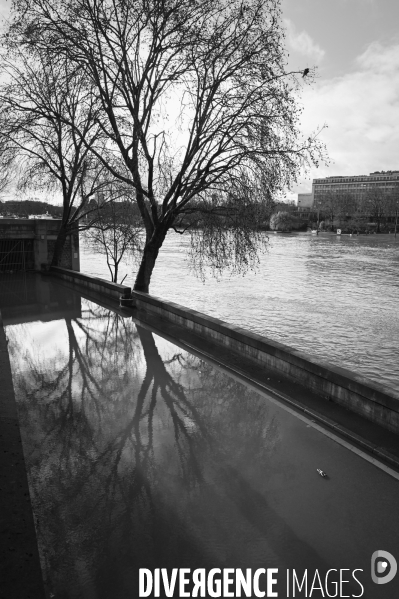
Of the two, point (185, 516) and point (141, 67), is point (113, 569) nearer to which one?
point (185, 516)

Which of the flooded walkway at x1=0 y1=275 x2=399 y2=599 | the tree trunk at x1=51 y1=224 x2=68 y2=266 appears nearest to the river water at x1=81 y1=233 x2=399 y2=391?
the flooded walkway at x1=0 y1=275 x2=399 y2=599

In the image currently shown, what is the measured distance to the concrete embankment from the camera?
6770 mm

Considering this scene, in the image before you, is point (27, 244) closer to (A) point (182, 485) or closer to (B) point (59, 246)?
(B) point (59, 246)

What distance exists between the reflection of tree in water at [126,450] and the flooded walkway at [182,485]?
2 cm

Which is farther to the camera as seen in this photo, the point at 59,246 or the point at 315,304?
the point at 59,246

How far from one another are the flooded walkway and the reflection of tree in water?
17mm

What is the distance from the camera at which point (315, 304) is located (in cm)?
2564

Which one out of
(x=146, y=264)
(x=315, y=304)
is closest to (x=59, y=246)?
(x=146, y=264)

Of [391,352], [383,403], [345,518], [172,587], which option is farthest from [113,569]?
[391,352]

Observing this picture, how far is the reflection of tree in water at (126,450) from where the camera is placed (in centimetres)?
429

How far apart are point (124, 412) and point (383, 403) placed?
3777 mm

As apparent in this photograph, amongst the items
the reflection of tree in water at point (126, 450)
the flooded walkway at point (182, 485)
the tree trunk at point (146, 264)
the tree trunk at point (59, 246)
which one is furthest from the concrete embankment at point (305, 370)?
the tree trunk at point (59, 246)

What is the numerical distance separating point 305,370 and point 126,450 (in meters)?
3.65

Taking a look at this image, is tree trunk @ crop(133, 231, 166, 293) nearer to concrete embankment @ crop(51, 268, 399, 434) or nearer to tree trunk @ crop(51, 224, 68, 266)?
concrete embankment @ crop(51, 268, 399, 434)
